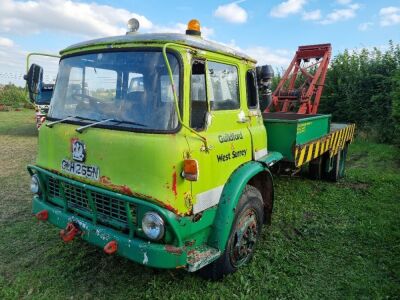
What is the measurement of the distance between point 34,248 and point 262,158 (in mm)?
2710

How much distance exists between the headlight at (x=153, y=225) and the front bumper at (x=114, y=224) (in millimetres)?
55

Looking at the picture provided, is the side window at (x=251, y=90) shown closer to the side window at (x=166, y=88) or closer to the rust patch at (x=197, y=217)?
the side window at (x=166, y=88)

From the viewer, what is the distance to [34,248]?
12.7ft

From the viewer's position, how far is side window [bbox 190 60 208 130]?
2850mm

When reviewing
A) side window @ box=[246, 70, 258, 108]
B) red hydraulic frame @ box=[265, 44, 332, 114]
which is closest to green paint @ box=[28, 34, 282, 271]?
side window @ box=[246, 70, 258, 108]

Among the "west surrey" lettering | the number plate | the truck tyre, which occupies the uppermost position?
the "west surrey" lettering

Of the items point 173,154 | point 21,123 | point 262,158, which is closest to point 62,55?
point 173,154

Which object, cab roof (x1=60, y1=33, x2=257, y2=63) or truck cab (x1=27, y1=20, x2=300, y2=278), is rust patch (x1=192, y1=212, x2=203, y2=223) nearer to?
truck cab (x1=27, y1=20, x2=300, y2=278)

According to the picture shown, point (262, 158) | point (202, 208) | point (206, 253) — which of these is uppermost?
point (262, 158)

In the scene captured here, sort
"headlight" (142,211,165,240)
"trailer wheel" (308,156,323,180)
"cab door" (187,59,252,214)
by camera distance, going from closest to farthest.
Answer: "headlight" (142,211,165,240), "cab door" (187,59,252,214), "trailer wheel" (308,156,323,180)

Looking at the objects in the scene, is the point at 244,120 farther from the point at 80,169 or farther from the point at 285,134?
the point at 80,169

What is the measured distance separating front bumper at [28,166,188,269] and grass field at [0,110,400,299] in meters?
0.59

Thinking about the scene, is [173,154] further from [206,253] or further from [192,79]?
[206,253]

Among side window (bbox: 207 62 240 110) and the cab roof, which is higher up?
the cab roof
